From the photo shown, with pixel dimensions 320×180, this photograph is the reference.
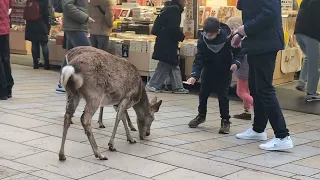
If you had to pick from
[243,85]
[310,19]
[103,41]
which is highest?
[310,19]

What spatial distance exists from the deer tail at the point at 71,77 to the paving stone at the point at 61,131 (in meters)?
1.11

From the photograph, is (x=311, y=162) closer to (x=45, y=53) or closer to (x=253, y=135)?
(x=253, y=135)

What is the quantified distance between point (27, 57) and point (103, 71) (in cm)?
952

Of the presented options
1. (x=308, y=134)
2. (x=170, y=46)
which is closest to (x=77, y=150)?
(x=308, y=134)

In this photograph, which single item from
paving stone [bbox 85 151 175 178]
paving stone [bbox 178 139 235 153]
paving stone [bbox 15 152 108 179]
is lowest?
paving stone [bbox 178 139 235 153]

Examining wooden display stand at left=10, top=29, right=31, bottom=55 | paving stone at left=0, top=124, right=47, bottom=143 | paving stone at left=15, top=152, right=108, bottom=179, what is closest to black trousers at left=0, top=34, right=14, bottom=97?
paving stone at left=0, top=124, right=47, bottom=143

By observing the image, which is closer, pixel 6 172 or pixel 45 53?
pixel 6 172

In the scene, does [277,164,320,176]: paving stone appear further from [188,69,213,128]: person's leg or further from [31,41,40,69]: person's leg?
[31,41,40,69]: person's leg

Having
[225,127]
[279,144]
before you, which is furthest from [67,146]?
[279,144]

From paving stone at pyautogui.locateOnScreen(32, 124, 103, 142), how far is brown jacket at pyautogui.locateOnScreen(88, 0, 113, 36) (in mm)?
3832

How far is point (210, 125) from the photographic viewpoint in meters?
7.48

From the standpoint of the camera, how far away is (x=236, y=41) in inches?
252

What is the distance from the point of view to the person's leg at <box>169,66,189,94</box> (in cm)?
1013

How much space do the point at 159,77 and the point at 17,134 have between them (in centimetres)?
415
